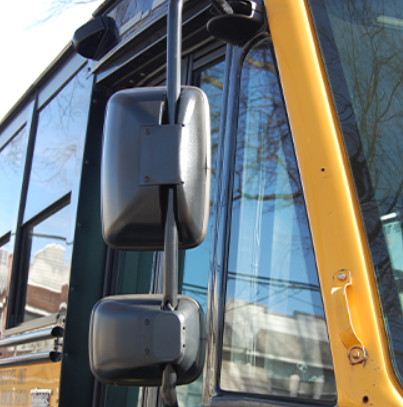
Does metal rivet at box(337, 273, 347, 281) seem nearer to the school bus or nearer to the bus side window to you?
the school bus

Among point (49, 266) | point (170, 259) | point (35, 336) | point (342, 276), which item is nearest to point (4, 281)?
point (49, 266)

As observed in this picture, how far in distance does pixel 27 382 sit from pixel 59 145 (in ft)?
3.41

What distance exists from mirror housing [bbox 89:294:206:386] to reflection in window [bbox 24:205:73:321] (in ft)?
3.17

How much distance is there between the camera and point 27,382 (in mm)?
2299

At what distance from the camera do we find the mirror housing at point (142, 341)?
107 centimetres

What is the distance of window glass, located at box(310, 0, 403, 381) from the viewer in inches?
40.2

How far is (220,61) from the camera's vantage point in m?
1.96

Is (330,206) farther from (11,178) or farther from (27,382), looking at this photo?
(11,178)

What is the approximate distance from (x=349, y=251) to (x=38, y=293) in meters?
1.82

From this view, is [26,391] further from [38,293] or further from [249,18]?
[249,18]

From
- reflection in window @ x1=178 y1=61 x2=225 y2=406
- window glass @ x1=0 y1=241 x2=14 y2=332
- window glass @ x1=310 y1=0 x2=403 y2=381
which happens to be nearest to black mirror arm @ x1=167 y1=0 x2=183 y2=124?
window glass @ x1=310 y1=0 x2=403 y2=381

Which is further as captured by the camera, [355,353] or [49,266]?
[49,266]

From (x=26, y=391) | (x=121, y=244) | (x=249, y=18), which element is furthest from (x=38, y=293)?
(x=249, y=18)

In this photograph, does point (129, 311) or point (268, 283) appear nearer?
point (129, 311)
